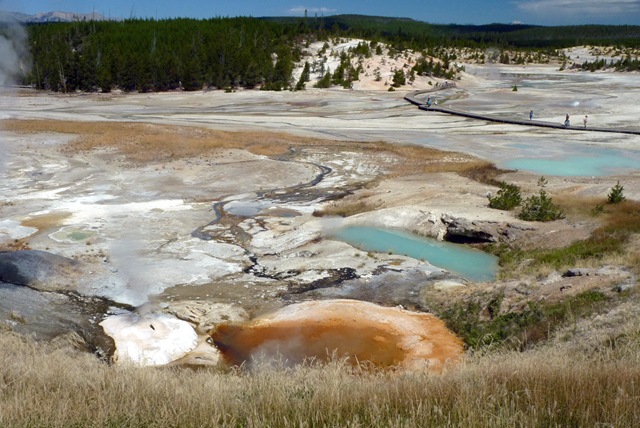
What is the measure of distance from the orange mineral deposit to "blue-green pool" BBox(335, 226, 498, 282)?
331 centimetres

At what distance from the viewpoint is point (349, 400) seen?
17.1 ft

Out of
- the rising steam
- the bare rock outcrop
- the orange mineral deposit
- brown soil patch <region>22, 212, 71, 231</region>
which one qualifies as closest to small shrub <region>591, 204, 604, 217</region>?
the orange mineral deposit

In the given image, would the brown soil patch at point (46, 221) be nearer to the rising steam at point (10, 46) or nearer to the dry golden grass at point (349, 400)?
the rising steam at point (10, 46)

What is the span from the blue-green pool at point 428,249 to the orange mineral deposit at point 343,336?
10.9 feet

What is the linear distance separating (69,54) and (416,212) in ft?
189

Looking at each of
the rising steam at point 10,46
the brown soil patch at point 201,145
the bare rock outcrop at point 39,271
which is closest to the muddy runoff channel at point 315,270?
the bare rock outcrop at point 39,271

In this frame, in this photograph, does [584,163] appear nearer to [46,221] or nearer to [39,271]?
[46,221]

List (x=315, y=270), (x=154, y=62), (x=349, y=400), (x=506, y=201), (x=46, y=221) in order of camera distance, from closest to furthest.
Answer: (x=349, y=400), (x=315, y=270), (x=46, y=221), (x=506, y=201), (x=154, y=62)

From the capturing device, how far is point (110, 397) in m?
5.45

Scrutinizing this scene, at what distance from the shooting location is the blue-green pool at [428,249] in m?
15.9

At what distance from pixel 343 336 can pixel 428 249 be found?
20.5ft

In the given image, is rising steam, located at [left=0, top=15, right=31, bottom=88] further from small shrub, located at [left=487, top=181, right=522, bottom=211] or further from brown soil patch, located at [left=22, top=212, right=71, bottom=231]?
small shrub, located at [left=487, top=181, right=522, bottom=211]

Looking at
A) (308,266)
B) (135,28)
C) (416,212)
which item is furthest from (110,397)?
(135,28)

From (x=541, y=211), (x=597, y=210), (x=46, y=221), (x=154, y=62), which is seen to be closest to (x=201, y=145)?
(x=46, y=221)
